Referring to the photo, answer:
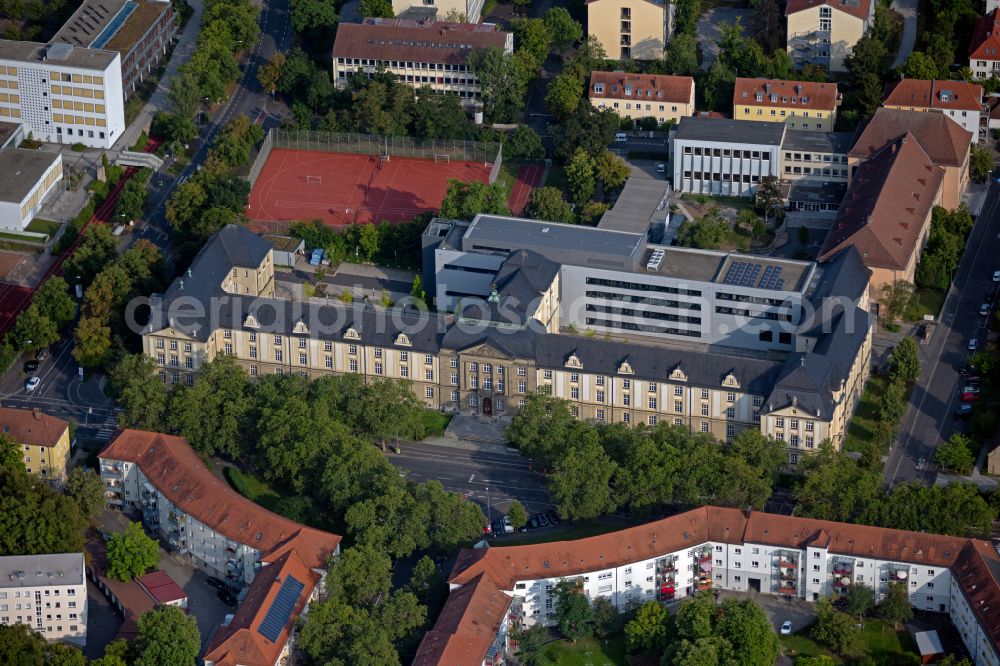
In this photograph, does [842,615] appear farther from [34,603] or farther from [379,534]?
[34,603]

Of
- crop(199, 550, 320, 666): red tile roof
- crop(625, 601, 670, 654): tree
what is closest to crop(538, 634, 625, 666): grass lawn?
crop(625, 601, 670, 654): tree

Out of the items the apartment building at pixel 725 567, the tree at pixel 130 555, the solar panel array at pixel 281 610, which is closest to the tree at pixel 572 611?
the apartment building at pixel 725 567

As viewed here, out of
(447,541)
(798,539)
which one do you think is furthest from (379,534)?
A: (798,539)

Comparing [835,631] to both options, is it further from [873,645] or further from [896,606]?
[896,606]

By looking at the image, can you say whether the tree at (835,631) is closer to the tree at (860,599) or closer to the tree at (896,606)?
the tree at (860,599)

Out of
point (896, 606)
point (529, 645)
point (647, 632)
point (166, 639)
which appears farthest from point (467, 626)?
point (896, 606)

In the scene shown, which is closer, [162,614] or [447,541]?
[162,614]
